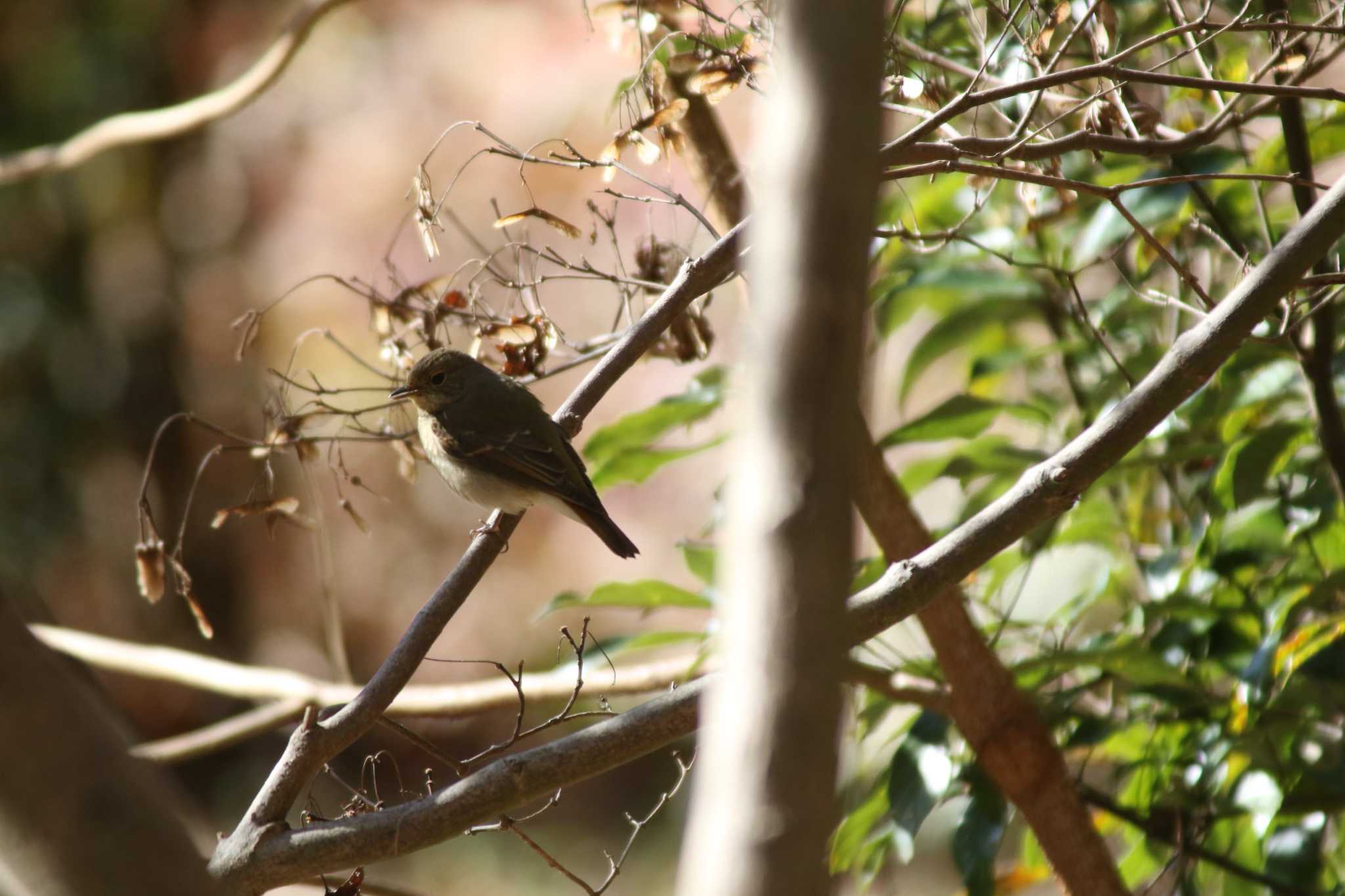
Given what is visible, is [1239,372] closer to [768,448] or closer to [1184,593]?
[1184,593]

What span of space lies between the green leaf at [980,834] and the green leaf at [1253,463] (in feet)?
2.74

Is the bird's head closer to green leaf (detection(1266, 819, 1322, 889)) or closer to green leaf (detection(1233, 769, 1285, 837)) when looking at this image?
green leaf (detection(1233, 769, 1285, 837))

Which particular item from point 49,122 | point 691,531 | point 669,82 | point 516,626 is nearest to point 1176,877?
point 669,82

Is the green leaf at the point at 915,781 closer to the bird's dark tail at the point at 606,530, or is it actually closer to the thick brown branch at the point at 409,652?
the thick brown branch at the point at 409,652

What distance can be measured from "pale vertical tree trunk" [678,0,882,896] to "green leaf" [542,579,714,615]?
1926mm

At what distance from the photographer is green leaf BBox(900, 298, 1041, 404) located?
127 inches

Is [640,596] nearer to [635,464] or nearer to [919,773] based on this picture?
[635,464]

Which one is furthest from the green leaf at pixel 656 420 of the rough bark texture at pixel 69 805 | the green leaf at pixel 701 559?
the rough bark texture at pixel 69 805

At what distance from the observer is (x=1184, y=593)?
2.66m

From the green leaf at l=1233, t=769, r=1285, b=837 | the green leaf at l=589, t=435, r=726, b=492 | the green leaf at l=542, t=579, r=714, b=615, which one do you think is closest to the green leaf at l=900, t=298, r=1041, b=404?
the green leaf at l=589, t=435, r=726, b=492

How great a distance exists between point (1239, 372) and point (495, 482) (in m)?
2.13

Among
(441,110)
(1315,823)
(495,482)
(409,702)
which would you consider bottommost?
(1315,823)

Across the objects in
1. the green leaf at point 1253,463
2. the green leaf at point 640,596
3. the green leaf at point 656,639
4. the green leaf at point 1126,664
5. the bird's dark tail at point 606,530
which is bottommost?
the green leaf at point 1126,664

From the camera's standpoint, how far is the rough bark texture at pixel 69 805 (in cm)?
98
